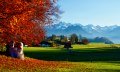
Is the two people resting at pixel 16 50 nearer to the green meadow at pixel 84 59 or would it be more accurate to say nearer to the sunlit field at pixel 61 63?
the sunlit field at pixel 61 63

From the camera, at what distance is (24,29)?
41.3 metres

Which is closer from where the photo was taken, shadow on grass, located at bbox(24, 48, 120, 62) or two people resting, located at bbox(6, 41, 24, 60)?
two people resting, located at bbox(6, 41, 24, 60)

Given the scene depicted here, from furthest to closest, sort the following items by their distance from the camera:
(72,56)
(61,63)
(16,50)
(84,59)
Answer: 1. (72,56)
2. (84,59)
3. (16,50)
4. (61,63)

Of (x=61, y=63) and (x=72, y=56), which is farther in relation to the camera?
(x=72, y=56)

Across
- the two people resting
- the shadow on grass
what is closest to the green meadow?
the shadow on grass

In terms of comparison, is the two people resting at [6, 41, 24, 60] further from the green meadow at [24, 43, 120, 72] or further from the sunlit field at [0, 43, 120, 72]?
the green meadow at [24, 43, 120, 72]

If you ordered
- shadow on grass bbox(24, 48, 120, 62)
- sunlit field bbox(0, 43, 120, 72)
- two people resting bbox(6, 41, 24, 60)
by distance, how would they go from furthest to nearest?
shadow on grass bbox(24, 48, 120, 62)
two people resting bbox(6, 41, 24, 60)
sunlit field bbox(0, 43, 120, 72)

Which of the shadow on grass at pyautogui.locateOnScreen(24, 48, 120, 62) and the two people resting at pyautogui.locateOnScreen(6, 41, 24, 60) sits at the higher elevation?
the two people resting at pyautogui.locateOnScreen(6, 41, 24, 60)

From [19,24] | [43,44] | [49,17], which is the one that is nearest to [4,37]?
[19,24]

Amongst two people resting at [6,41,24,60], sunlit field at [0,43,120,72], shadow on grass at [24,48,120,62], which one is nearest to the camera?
sunlit field at [0,43,120,72]

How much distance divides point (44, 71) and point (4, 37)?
28.5ft

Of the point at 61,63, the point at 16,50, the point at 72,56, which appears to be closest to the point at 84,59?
the point at 72,56

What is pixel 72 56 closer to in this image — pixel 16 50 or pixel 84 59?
pixel 84 59

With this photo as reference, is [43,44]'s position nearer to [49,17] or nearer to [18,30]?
[49,17]
